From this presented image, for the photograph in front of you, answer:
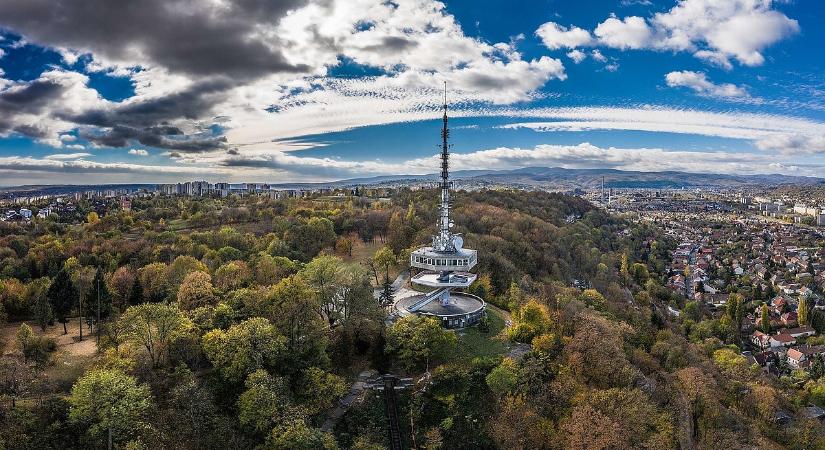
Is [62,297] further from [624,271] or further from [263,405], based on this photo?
[624,271]

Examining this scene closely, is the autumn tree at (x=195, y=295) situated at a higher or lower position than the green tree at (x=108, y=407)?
higher

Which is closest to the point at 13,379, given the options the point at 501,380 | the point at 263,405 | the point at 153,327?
the point at 153,327

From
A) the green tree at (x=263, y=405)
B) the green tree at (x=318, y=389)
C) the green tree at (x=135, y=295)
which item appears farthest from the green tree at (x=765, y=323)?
the green tree at (x=135, y=295)

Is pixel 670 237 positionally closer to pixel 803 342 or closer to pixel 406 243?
pixel 803 342

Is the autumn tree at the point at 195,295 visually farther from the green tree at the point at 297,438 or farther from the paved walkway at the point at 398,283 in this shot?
the paved walkway at the point at 398,283

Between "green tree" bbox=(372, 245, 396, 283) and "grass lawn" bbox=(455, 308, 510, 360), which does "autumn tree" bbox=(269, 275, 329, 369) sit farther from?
"green tree" bbox=(372, 245, 396, 283)

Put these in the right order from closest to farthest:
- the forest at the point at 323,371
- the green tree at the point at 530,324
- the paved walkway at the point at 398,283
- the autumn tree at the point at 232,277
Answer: the forest at the point at 323,371 < the green tree at the point at 530,324 < the autumn tree at the point at 232,277 < the paved walkway at the point at 398,283

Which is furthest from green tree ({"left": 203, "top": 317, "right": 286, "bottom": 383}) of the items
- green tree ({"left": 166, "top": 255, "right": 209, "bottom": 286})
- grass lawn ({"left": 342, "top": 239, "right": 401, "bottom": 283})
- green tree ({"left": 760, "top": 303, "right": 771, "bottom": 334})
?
green tree ({"left": 760, "top": 303, "right": 771, "bottom": 334})

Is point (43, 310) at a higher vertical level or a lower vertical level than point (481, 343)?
higher
